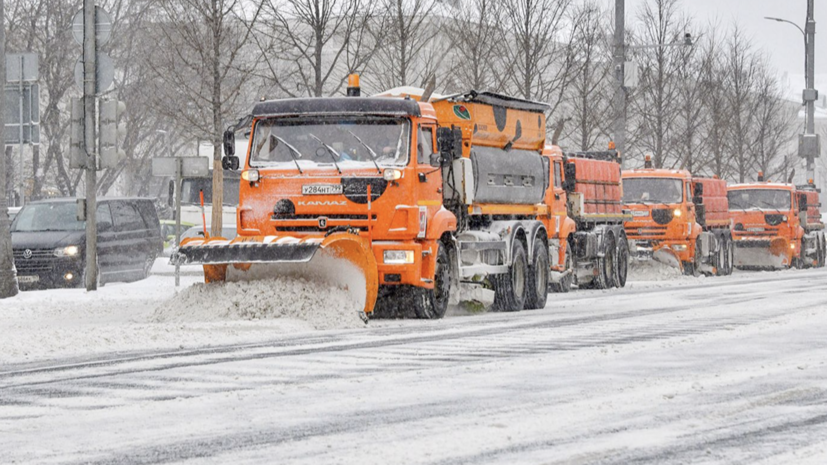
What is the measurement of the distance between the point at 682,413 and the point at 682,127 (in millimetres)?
41798

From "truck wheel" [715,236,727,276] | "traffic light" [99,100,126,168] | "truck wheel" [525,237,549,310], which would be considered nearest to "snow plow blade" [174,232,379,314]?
"truck wheel" [525,237,549,310]

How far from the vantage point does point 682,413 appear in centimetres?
783

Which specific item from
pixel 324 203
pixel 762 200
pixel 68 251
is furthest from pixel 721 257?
pixel 324 203

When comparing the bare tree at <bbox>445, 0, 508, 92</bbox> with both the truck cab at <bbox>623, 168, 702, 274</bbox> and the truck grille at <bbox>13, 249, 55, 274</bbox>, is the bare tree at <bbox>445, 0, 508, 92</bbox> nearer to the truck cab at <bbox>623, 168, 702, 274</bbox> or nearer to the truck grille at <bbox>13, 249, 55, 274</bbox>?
the truck cab at <bbox>623, 168, 702, 274</bbox>

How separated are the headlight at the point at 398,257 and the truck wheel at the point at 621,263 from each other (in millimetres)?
12790

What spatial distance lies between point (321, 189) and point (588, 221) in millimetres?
11624

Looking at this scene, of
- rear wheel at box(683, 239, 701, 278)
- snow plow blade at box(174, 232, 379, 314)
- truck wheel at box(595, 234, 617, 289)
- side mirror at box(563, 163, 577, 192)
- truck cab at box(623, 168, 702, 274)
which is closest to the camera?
snow plow blade at box(174, 232, 379, 314)

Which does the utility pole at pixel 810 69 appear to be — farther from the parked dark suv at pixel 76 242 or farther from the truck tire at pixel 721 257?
the parked dark suv at pixel 76 242

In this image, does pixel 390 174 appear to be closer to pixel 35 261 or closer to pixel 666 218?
pixel 35 261

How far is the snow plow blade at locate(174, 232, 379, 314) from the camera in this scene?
1458cm

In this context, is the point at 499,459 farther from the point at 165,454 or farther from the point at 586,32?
the point at 586,32

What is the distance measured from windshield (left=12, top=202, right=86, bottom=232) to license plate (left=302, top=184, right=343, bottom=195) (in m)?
9.21

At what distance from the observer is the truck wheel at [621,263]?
1093 inches

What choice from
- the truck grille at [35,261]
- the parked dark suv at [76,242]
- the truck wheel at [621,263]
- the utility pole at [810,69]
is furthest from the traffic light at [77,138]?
the utility pole at [810,69]
